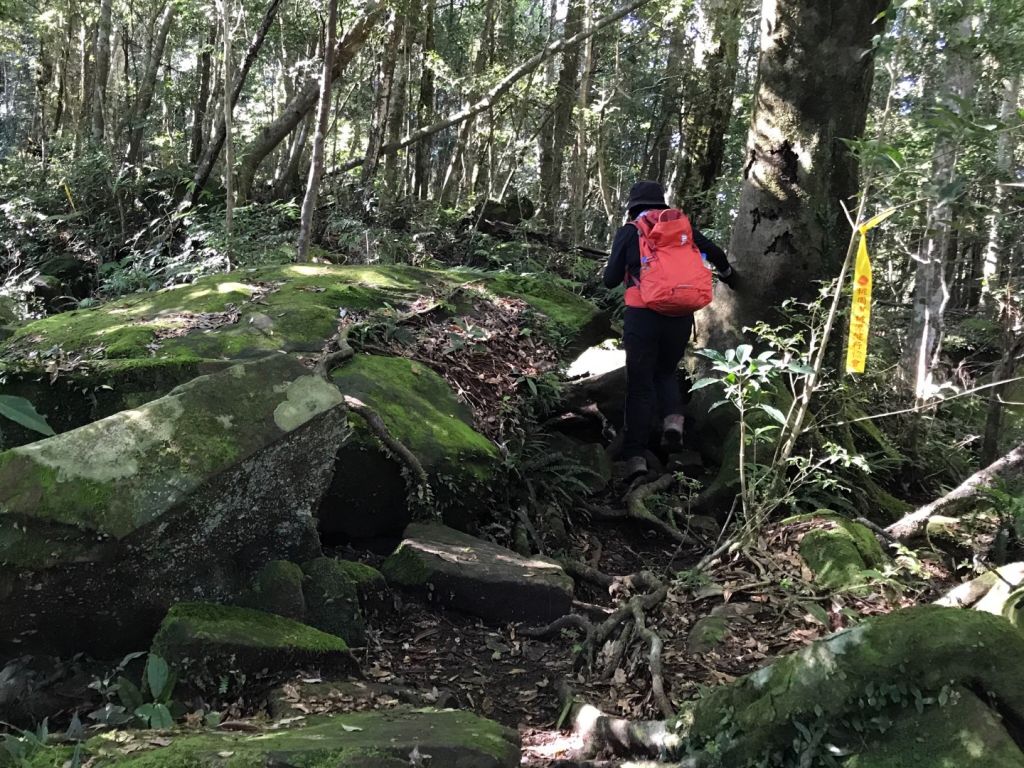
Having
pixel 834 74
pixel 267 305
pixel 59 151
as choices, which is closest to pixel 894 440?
pixel 834 74

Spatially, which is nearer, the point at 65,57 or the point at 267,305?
the point at 267,305

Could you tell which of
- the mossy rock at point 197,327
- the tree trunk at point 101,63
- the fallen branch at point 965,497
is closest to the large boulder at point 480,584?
the mossy rock at point 197,327

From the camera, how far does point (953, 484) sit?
6.55 m

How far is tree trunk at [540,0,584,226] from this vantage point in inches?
658

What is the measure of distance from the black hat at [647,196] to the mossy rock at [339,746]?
175 inches

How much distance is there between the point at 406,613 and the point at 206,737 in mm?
1866

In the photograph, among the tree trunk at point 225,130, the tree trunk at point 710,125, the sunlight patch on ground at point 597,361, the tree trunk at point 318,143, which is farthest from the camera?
the tree trunk at point 225,130

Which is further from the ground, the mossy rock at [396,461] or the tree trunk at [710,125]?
the tree trunk at [710,125]

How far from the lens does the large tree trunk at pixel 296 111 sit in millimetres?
12016

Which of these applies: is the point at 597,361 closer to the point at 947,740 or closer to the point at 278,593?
the point at 278,593

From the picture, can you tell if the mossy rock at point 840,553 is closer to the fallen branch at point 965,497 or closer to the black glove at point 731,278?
the fallen branch at point 965,497

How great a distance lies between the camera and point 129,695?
290 centimetres

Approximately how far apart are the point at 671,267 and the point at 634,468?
160 cm

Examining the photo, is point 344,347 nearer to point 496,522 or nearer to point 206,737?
point 496,522
